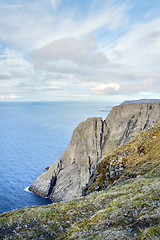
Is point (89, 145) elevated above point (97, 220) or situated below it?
below

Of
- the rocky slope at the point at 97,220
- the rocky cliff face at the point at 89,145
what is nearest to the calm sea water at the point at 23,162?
the rocky cliff face at the point at 89,145

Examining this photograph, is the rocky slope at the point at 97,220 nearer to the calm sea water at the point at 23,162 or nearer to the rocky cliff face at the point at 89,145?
the calm sea water at the point at 23,162

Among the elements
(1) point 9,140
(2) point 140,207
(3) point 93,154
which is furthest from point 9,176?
(2) point 140,207

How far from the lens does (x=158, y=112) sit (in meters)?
86.4

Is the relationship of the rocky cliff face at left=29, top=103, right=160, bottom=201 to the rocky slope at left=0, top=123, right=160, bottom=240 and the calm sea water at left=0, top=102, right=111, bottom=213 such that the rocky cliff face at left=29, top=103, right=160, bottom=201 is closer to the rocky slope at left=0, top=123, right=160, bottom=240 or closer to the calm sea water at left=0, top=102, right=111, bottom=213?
the calm sea water at left=0, top=102, right=111, bottom=213

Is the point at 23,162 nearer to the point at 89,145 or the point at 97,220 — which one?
the point at 89,145

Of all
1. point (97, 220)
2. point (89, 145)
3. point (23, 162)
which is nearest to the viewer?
point (97, 220)

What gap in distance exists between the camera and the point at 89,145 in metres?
95.7

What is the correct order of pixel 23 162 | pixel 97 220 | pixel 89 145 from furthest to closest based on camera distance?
pixel 23 162 < pixel 89 145 < pixel 97 220

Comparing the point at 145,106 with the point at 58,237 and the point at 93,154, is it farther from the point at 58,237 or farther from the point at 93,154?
the point at 58,237

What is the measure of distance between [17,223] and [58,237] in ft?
14.9

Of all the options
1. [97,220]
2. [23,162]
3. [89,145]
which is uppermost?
[97,220]

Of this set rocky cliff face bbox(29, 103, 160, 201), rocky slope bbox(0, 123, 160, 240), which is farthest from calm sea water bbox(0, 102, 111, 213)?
rocky slope bbox(0, 123, 160, 240)

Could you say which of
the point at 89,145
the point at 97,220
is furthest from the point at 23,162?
the point at 97,220
